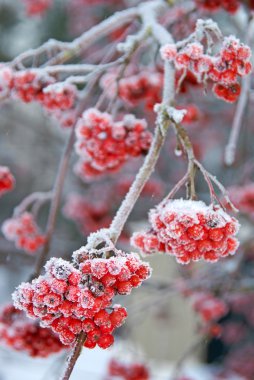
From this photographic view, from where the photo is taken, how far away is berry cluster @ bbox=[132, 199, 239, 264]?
3.73 feet

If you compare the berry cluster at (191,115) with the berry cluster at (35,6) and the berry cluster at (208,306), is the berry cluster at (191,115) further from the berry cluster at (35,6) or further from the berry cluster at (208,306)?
the berry cluster at (35,6)

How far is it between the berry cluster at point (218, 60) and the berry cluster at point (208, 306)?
214 centimetres

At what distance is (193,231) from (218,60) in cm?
43

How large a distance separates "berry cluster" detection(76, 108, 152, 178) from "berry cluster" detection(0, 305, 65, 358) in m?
0.49

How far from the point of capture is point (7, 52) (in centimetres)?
732

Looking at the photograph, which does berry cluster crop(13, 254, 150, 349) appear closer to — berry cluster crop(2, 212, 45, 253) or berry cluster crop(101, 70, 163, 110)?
berry cluster crop(2, 212, 45, 253)

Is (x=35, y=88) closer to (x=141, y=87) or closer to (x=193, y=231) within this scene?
(x=141, y=87)

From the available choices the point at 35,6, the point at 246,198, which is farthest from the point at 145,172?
the point at 35,6

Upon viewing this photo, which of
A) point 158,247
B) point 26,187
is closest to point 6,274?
point 26,187

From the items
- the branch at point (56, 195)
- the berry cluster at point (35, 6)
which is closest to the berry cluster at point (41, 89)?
the branch at point (56, 195)

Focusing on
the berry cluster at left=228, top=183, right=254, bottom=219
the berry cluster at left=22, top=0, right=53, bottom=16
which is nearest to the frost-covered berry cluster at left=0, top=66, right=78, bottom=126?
the berry cluster at left=228, top=183, right=254, bottom=219

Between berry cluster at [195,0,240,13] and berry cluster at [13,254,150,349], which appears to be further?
berry cluster at [195,0,240,13]

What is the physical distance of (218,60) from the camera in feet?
4.33

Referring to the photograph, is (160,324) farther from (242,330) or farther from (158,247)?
(158,247)
